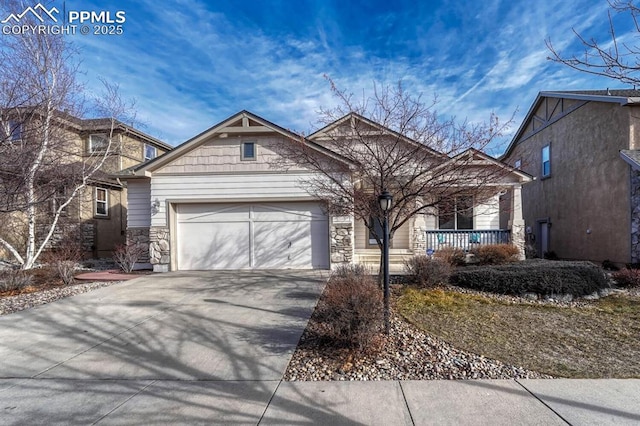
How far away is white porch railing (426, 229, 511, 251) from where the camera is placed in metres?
11.8

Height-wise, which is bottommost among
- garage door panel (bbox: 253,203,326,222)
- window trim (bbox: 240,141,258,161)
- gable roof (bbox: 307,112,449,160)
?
garage door panel (bbox: 253,203,326,222)

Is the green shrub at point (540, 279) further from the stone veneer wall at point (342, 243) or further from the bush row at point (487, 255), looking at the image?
the stone veneer wall at point (342, 243)

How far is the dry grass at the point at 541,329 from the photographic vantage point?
3.97 metres

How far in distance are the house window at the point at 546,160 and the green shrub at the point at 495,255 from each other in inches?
324

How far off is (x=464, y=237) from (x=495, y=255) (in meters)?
2.33

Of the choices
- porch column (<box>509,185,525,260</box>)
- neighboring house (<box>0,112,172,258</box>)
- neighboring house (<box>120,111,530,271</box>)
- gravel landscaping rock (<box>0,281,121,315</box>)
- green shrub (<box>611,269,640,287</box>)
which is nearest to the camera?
gravel landscaping rock (<box>0,281,121,315</box>)

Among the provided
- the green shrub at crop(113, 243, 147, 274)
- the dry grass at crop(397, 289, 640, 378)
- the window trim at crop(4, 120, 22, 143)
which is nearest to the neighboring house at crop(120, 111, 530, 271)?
the green shrub at crop(113, 243, 147, 274)

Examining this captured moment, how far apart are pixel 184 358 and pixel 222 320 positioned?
A: 4.82 ft

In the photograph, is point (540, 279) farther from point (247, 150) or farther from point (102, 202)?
point (102, 202)

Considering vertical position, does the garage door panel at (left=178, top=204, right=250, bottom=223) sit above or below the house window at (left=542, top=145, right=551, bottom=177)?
below

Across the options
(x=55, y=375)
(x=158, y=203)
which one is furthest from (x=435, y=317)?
(x=158, y=203)

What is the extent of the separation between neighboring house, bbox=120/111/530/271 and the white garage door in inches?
1.4

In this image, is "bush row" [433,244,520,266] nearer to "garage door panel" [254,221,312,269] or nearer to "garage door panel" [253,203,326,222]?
"garage door panel" [253,203,326,222]

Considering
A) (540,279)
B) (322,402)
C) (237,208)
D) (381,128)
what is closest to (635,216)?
(540,279)
